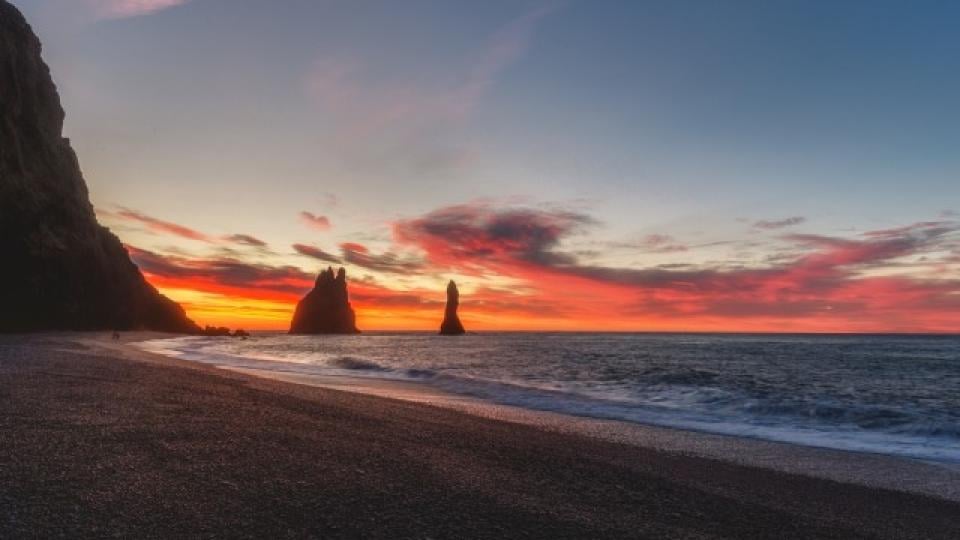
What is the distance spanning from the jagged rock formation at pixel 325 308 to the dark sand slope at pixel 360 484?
539ft

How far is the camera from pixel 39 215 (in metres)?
51.9

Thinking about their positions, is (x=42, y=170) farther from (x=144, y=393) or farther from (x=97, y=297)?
(x=144, y=393)

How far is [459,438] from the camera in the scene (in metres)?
8.71

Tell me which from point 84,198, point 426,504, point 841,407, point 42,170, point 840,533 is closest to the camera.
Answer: point 426,504

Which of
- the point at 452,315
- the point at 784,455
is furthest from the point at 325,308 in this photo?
the point at 784,455

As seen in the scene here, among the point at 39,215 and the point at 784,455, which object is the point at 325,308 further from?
the point at 784,455

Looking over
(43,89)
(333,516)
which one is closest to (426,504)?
(333,516)

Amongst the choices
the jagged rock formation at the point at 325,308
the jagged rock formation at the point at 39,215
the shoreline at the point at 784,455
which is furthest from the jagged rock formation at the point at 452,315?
the shoreline at the point at 784,455

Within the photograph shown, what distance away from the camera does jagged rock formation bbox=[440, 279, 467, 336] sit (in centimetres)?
16545

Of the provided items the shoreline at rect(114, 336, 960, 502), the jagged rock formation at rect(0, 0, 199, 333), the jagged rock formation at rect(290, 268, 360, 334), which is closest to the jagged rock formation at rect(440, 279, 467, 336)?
the jagged rock formation at rect(290, 268, 360, 334)

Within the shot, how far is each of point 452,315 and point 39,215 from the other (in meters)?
121

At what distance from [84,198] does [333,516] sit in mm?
75966

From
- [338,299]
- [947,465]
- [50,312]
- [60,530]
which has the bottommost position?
[947,465]

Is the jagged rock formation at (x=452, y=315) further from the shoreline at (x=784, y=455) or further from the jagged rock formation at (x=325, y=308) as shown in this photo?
the shoreline at (x=784, y=455)
